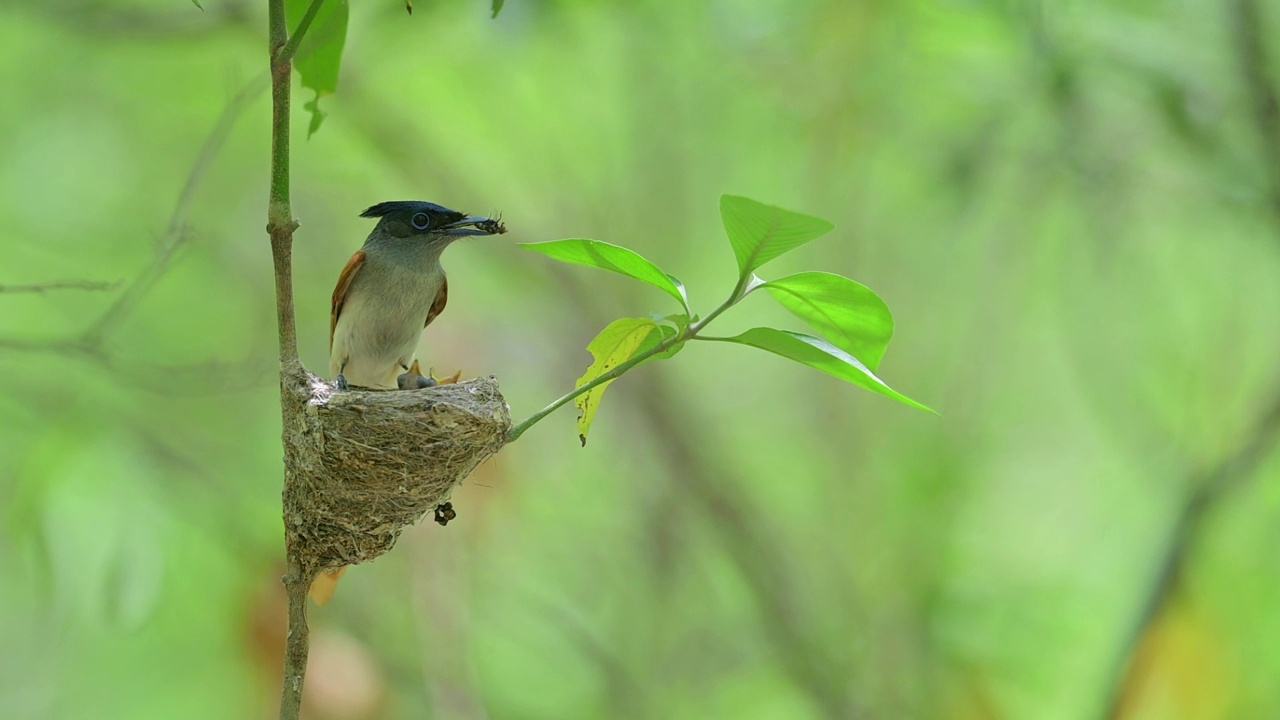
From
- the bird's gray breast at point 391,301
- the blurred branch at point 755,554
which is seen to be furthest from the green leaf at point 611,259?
the blurred branch at point 755,554

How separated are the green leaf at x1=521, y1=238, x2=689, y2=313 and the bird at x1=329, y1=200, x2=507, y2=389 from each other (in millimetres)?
1789

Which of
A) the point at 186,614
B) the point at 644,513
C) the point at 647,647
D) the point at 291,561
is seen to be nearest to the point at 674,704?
the point at 647,647

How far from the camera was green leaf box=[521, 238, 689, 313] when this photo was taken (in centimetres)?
154

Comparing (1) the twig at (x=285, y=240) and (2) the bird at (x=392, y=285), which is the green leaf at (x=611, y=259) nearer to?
(1) the twig at (x=285, y=240)

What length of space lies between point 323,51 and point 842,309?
1.03 metres

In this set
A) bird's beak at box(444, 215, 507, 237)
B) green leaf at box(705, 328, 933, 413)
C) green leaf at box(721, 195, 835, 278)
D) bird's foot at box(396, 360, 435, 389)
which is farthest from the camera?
bird's foot at box(396, 360, 435, 389)

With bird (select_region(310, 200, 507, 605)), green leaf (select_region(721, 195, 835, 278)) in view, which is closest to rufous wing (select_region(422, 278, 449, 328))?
bird (select_region(310, 200, 507, 605))

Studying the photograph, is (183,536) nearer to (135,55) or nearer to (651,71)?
(135,55)

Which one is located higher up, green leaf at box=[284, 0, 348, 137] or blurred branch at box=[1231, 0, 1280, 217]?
blurred branch at box=[1231, 0, 1280, 217]

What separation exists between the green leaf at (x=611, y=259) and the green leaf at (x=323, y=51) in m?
0.58

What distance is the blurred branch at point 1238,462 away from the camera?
3.80 m

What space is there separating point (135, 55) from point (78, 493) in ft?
9.28

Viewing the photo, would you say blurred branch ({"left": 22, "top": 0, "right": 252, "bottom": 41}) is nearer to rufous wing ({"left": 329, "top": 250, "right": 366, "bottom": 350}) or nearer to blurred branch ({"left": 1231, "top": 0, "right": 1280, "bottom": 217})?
rufous wing ({"left": 329, "top": 250, "right": 366, "bottom": 350})

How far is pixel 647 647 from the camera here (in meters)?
5.98
